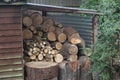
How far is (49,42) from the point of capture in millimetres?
6836

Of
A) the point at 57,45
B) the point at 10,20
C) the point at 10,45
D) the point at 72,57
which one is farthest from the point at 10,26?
the point at 72,57

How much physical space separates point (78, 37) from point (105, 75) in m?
1.44

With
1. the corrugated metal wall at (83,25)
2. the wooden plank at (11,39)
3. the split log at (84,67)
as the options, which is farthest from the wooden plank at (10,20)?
the corrugated metal wall at (83,25)

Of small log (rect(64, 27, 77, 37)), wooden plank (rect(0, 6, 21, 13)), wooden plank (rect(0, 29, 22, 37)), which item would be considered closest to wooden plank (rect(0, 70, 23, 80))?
wooden plank (rect(0, 29, 22, 37))

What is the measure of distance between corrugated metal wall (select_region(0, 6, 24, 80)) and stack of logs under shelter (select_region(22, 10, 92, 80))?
59cm

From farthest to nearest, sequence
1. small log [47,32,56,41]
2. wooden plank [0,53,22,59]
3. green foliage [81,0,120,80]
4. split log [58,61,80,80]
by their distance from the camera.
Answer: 1. small log [47,32,56,41]
2. split log [58,61,80,80]
3. wooden plank [0,53,22,59]
4. green foliage [81,0,120,80]

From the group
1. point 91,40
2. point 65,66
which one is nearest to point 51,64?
point 65,66

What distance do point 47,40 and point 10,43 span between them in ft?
3.97

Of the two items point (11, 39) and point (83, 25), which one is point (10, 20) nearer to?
point (11, 39)

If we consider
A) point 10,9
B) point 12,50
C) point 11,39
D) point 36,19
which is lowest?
point 12,50

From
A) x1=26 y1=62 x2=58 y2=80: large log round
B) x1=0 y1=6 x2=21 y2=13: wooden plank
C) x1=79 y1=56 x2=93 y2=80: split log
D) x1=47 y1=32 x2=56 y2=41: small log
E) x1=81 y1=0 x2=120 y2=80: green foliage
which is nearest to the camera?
x1=81 y1=0 x2=120 y2=80: green foliage

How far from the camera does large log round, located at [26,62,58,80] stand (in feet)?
19.7

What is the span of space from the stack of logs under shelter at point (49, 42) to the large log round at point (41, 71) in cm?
32

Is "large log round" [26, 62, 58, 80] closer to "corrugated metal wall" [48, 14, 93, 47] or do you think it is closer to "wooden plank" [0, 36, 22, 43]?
"wooden plank" [0, 36, 22, 43]
